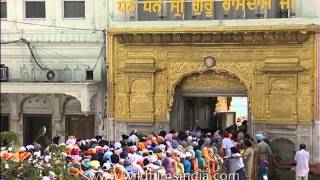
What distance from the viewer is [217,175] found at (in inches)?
590

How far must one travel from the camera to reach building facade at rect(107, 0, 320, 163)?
17453 mm

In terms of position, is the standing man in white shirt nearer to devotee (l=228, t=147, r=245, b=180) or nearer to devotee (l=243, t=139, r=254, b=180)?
devotee (l=243, t=139, r=254, b=180)

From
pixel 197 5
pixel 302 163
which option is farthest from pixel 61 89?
pixel 302 163

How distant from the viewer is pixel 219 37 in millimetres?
17859

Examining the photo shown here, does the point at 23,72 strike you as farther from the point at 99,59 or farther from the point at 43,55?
the point at 99,59

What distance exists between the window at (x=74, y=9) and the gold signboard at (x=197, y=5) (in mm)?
1220

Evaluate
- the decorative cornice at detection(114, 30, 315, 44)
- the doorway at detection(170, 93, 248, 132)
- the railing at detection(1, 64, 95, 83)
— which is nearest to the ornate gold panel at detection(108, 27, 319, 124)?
the decorative cornice at detection(114, 30, 315, 44)

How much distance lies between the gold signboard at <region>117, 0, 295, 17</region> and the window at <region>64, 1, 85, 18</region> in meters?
1.22

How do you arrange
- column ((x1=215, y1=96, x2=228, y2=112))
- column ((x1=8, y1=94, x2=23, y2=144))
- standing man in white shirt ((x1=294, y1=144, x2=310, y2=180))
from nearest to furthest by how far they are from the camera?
standing man in white shirt ((x1=294, y1=144, x2=310, y2=180)) < column ((x1=8, y1=94, x2=23, y2=144)) < column ((x1=215, y1=96, x2=228, y2=112))

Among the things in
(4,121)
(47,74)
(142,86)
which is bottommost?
(4,121)

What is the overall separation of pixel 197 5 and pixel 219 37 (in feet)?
3.28

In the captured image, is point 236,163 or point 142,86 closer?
point 236,163

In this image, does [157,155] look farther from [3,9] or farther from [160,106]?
[3,9]

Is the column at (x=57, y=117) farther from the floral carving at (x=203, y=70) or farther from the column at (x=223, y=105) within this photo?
the column at (x=223, y=105)
